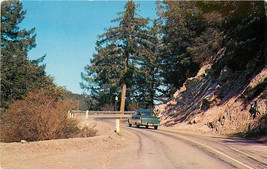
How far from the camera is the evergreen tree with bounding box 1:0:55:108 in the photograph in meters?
29.1

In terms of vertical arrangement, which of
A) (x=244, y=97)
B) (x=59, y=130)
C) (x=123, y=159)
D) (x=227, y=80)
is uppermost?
(x=227, y=80)

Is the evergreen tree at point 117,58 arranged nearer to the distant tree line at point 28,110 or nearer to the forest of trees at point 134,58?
the forest of trees at point 134,58

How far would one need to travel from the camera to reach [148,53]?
57844 mm

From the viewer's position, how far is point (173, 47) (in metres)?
38.2

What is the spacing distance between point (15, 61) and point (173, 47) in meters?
22.3

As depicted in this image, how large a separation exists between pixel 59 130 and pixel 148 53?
154ft

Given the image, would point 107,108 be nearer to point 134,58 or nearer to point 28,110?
point 134,58

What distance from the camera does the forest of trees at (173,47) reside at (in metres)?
21.6

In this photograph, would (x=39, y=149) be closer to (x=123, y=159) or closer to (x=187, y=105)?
(x=123, y=159)

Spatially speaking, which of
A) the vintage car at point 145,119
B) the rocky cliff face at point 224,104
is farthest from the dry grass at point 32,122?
the vintage car at point 145,119

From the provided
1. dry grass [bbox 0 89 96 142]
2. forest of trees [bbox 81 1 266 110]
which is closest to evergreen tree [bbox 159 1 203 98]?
forest of trees [bbox 81 1 266 110]

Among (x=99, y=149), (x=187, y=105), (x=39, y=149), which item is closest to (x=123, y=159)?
(x=99, y=149)

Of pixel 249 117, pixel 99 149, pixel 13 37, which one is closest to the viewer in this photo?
pixel 99 149

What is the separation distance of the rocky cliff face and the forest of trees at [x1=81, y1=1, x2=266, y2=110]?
148 cm
